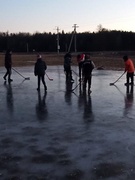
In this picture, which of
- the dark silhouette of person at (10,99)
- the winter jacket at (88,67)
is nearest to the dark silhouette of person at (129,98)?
the winter jacket at (88,67)

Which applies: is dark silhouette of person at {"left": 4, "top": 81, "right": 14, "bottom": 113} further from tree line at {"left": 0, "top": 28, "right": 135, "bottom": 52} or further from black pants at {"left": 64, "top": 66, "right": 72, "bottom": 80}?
tree line at {"left": 0, "top": 28, "right": 135, "bottom": 52}

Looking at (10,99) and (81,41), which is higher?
(81,41)

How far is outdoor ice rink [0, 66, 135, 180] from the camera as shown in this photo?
5855mm

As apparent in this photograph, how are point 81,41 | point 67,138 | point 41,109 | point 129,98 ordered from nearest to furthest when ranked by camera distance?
point 67,138 → point 41,109 → point 129,98 → point 81,41

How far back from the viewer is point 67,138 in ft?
25.5

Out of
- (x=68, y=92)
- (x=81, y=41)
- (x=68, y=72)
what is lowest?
(x=68, y=92)

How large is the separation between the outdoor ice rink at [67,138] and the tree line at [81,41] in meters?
86.7

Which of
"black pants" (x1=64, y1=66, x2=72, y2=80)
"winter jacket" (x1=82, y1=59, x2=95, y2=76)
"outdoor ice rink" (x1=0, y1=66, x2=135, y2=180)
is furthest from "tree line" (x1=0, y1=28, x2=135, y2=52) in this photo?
"outdoor ice rink" (x1=0, y1=66, x2=135, y2=180)

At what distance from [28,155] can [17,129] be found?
208 cm

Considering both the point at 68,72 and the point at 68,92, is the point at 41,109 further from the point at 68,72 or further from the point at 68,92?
the point at 68,72

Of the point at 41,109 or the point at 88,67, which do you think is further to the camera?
the point at 88,67

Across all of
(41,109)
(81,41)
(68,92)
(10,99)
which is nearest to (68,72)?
(68,92)

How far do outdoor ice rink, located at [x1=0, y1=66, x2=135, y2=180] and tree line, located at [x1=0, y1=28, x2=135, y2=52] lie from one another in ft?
284

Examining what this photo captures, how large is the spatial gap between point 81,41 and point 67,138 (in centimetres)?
11149
